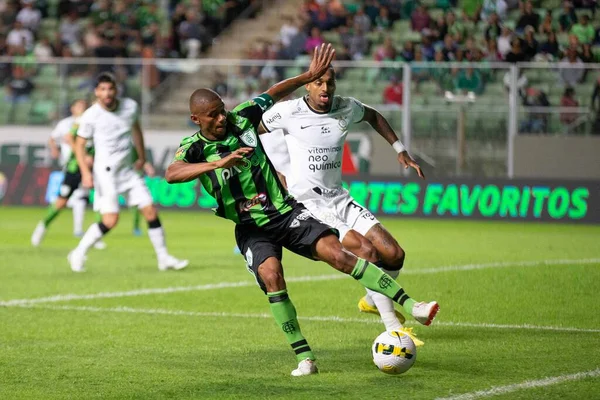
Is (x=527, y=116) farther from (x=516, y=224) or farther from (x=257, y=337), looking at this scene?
(x=257, y=337)

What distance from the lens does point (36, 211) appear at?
25.4m

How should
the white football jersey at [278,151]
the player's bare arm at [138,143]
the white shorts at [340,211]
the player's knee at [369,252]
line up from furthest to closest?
the white football jersey at [278,151]
the player's bare arm at [138,143]
the white shorts at [340,211]
the player's knee at [369,252]

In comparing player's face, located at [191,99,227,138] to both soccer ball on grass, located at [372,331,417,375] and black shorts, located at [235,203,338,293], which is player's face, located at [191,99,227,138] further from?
soccer ball on grass, located at [372,331,417,375]

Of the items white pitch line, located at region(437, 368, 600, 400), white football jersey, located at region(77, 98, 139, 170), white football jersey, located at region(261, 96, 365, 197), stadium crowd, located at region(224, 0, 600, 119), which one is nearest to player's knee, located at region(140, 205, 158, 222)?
white football jersey, located at region(77, 98, 139, 170)

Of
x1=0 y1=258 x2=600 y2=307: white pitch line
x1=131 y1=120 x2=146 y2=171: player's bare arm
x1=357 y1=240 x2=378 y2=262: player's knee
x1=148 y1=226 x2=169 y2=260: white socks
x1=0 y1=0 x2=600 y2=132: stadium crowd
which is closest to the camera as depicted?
x1=357 y1=240 x2=378 y2=262: player's knee

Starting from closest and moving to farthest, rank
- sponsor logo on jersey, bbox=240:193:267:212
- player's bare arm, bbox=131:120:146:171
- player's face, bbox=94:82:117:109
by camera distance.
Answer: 1. sponsor logo on jersey, bbox=240:193:267:212
2. player's face, bbox=94:82:117:109
3. player's bare arm, bbox=131:120:146:171

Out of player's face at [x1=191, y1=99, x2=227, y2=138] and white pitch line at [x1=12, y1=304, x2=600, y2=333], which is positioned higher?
player's face at [x1=191, y1=99, x2=227, y2=138]

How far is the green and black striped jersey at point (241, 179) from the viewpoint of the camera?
26.9 feet

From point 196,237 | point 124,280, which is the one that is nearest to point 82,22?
point 196,237

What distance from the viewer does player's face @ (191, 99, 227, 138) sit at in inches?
317

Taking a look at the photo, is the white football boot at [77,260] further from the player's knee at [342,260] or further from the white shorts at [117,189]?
the player's knee at [342,260]

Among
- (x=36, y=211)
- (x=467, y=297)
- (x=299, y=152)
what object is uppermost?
(x=299, y=152)

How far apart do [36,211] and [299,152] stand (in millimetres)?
16011

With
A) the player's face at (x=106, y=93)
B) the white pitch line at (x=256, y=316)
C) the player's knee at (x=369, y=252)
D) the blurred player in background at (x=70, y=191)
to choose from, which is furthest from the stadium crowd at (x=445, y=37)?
the player's knee at (x=369, y=252)
